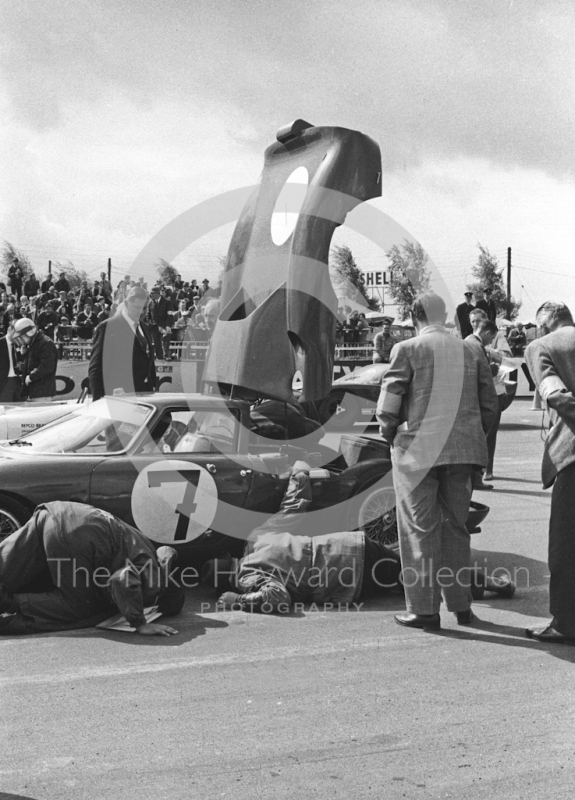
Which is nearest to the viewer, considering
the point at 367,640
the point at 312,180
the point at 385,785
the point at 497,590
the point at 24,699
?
the point at 385,785

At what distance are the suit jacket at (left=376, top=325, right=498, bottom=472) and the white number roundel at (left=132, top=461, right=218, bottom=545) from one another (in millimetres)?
1365

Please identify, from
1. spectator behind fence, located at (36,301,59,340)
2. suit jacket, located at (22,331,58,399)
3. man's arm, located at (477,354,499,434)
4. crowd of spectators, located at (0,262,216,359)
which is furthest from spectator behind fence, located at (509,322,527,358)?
man's arm, located at (477,354,499,434)

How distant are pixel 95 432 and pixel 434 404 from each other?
91.7 inches

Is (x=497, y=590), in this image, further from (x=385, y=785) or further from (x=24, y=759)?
(x=24, y=759)

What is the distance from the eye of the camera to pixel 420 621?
4789mm

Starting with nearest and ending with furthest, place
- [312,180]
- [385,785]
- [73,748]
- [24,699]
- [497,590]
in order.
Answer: [385,785] < [73,748] < [24,699] < [497,590] < [312,180]

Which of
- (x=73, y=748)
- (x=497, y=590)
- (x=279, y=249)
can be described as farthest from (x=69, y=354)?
(x=73, y=748)

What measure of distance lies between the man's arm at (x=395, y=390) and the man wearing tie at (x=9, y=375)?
7.50 m

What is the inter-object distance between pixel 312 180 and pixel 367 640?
3.38 m

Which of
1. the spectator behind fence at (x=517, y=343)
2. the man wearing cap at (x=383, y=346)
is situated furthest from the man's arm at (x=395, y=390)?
the spectator behind fence at (x=517, y=343)

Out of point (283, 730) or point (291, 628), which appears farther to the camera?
point (291, 628)

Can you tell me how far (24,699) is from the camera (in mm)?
3686

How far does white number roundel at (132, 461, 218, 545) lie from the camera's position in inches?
215

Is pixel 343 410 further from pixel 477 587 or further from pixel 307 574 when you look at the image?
pixel 307 574
